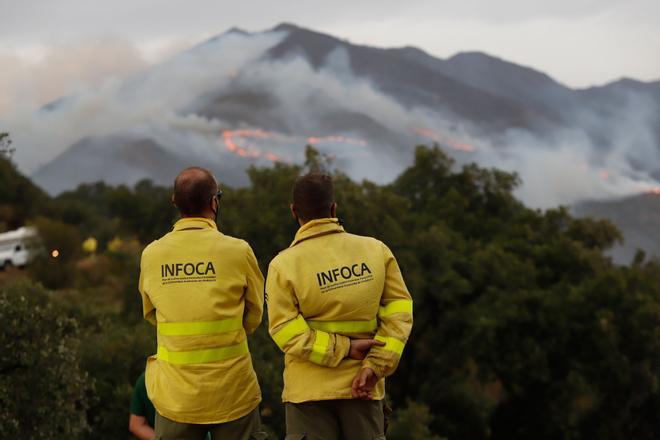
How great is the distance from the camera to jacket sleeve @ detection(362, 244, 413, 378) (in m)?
4.71

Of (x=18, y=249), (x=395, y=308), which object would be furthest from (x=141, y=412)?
(x=18, y=249)

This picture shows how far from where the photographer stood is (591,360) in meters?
37.4

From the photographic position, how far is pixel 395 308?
4883mm

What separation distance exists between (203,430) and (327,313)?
109cm

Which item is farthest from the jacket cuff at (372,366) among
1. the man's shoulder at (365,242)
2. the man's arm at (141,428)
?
the man's arm at (141,428)

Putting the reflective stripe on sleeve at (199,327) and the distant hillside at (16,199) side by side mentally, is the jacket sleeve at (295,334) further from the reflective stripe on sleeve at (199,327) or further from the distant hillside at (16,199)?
the distant hillside at (16,199)

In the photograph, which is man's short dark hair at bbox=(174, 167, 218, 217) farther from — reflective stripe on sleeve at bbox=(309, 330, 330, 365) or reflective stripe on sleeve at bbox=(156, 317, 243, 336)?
reflective stripe on sleeve at bbox=(309, 330, 330, 365)

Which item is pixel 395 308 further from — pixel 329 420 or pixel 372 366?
pixel 329 420

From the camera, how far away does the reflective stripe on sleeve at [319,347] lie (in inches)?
182

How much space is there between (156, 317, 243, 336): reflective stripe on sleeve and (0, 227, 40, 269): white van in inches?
1949

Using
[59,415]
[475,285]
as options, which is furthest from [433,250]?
[59,415]

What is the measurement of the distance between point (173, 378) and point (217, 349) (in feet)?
1.10

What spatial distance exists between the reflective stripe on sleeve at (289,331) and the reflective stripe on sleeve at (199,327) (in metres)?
0.29

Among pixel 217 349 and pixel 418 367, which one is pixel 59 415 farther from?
pixel 418 367
